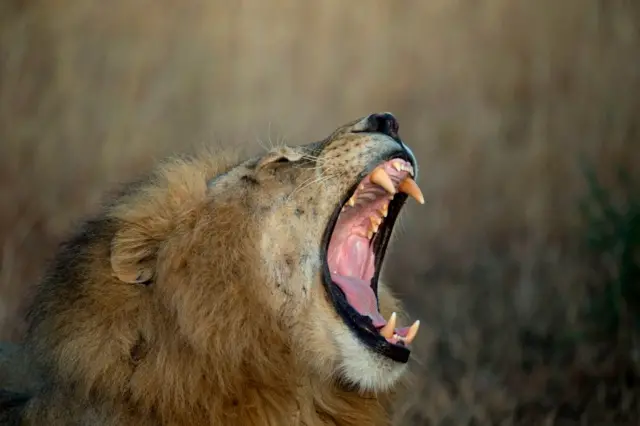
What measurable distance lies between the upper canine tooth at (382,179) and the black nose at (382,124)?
0.43 ft

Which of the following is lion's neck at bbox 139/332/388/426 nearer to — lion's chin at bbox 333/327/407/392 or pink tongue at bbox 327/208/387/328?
lion's chin at bbox 333/327/407/392

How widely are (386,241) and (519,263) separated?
160cm

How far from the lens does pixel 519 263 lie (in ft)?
13.4

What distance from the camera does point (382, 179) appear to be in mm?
2340

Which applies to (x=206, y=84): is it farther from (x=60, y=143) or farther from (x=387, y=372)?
(x=387, y=372)

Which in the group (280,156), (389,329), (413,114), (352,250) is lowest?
(389,329)

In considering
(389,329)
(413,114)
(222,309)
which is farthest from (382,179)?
(413,114)

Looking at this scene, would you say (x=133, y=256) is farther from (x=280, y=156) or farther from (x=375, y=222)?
(x=375, y=222)

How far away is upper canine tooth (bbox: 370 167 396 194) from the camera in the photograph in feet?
7.66

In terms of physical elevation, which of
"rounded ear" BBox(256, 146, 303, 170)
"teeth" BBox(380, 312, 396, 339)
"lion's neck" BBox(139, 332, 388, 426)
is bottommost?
"lion's neck" BBox(139, 332, 388, 426)

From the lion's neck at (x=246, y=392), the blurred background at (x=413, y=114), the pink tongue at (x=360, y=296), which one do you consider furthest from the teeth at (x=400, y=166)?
the blurred background at (x=413, y=114)

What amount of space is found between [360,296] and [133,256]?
646 mm

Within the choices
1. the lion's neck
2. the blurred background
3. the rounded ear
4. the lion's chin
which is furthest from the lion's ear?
the blurred background

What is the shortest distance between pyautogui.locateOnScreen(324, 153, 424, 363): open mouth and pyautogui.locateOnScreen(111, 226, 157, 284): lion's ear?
0.45 m
